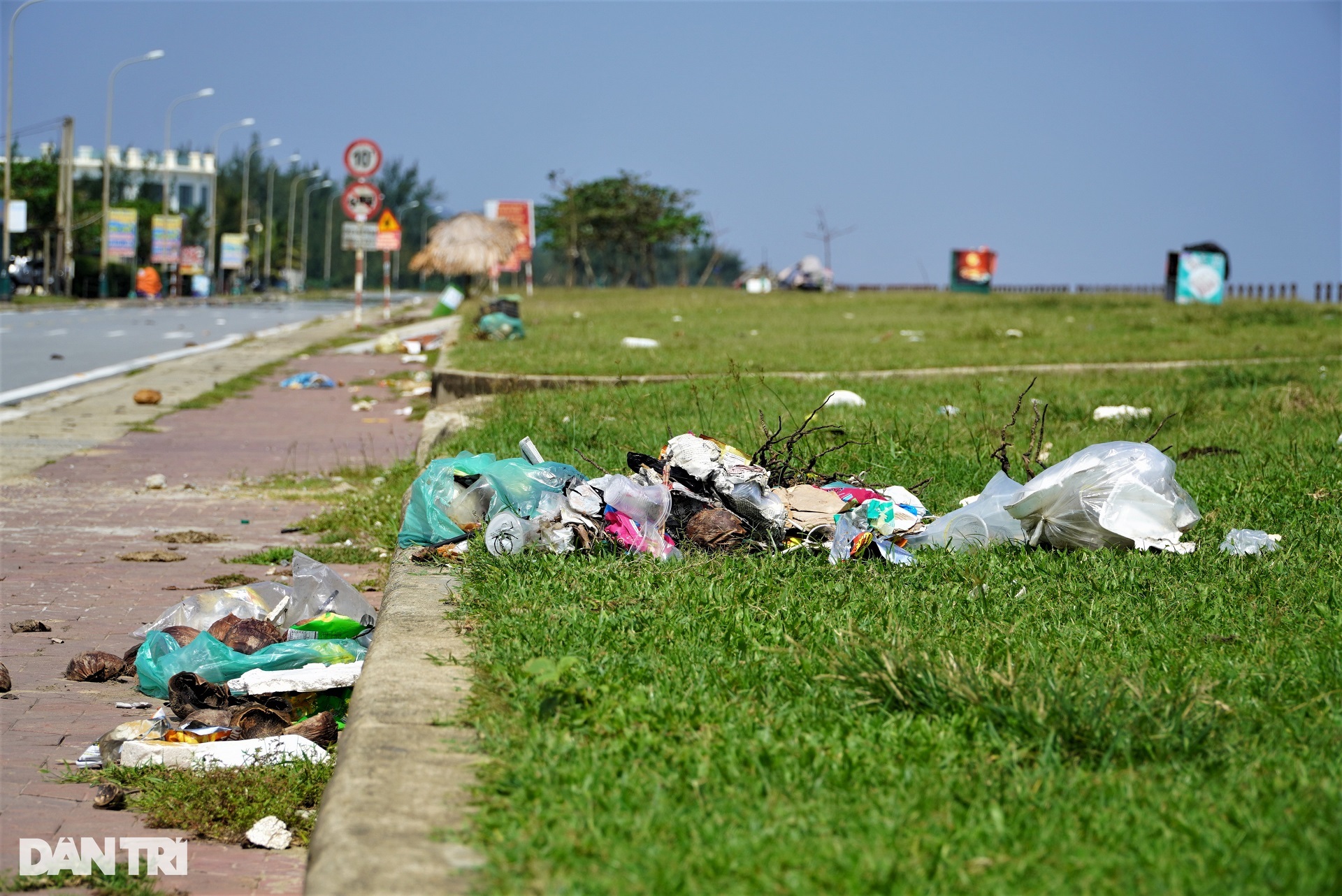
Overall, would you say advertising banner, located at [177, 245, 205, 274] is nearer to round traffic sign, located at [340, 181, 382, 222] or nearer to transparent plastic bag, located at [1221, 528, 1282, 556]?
round traffic sign, located at [340, 181, 382, 222]

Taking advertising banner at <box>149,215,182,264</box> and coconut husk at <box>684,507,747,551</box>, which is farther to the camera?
advertising banner at <box>149,215,182,264</box>

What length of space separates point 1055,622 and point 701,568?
45.3 inches

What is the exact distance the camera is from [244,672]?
158 inches

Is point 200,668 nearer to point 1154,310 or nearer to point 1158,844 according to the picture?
point 1158,844

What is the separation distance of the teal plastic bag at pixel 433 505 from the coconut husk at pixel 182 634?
2.76 feet

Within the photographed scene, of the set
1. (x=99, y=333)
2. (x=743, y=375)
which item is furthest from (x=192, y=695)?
(x=99, y=333)

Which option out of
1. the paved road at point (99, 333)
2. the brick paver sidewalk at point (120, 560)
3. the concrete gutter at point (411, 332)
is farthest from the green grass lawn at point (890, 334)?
the paved road at point (99, 333)

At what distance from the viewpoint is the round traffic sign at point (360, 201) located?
72.3 feet

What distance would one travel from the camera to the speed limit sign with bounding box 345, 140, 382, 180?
73.1 ft

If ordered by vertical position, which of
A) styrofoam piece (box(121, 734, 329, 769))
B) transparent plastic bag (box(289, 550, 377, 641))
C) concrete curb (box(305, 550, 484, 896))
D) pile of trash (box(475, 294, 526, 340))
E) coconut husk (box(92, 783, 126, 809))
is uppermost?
pile of trash (box(475, 294, 526, 340))

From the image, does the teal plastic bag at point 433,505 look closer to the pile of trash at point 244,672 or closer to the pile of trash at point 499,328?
the pile of trash at point 244,672

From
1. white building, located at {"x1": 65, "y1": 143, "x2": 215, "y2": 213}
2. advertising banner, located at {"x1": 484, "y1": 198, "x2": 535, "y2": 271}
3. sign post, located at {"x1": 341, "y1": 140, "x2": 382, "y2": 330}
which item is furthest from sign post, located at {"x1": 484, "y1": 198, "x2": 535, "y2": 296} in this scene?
white building, located at {"x1": 65, "y1": 143, "x2": 215, "y2": 213}

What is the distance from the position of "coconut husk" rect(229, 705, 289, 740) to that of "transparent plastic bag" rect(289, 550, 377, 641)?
860mm

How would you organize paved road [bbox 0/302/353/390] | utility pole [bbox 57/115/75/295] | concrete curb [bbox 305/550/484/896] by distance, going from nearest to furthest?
1. concrete curb [bbox 305/550/484/896]
2. paved road [bbox 0/302/353/390]
3. utility pole [bbox 57/115/75/295]
